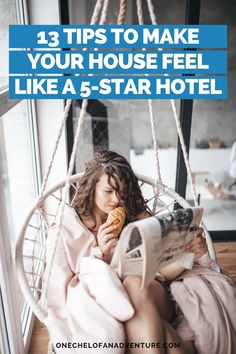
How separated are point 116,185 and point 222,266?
1.06m

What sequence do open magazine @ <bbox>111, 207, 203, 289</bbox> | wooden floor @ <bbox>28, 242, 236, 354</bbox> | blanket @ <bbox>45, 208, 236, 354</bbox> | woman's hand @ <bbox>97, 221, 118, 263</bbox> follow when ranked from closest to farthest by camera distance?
open magazine @ <bbox>111, 207, 203, 289</bbox> → blanket @ <bbox>45, 208, 236, 354</bbox> → woman's hand @ <bbox>97, 221, 118, 263</bbox> → wooden floor @ <bbox>28, 242, 236, 354</bbox>

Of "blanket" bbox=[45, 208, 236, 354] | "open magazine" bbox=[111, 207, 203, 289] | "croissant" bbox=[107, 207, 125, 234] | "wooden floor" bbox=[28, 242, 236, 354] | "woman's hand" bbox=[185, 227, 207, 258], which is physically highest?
"open magazine" bbox=[111, 207, 203, 289]

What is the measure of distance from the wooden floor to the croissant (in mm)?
699

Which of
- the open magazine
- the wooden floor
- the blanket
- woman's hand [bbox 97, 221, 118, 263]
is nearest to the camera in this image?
the open magazine

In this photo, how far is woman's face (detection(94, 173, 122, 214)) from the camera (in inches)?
41.7

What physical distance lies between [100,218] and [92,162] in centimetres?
19

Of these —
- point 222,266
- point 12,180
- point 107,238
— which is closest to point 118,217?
point 107,238

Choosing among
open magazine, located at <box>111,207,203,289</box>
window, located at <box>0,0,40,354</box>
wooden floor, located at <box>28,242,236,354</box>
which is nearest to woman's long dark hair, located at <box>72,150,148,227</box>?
window, located at <box>0,0,40,354</box>

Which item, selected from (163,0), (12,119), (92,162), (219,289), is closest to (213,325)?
(219,289)

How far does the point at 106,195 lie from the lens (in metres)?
1.07

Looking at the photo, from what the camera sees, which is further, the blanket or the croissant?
the croissant

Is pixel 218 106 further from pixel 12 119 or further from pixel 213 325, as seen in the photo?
pixel 213 325

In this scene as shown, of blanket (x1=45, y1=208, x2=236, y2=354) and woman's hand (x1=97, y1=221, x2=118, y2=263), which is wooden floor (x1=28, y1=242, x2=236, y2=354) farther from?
woman's hand (x1=97, y1=221, x2=118, y2=263)

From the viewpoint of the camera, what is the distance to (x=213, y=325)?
36.0 inches
